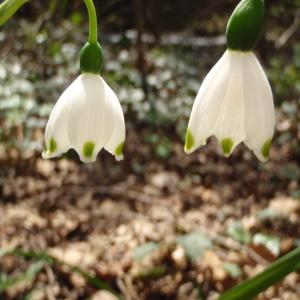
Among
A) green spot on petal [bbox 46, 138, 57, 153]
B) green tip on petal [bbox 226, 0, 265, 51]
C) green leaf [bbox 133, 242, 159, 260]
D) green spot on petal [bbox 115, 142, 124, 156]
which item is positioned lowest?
green leaf [bbox 133, 242, 159, 260]

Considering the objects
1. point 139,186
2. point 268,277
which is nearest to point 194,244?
point 268,277

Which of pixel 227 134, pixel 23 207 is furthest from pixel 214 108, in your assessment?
pixel 23 207

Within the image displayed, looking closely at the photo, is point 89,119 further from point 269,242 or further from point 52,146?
point 269,242

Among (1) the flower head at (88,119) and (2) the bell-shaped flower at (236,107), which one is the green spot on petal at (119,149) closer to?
(1) the flower head at (88,119)

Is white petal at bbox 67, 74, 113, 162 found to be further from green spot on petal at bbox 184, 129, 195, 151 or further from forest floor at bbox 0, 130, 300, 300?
forest floor at bbox 0, 130, 300, 300

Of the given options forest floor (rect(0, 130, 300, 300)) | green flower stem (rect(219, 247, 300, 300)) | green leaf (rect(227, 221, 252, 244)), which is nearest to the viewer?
green flower stem (rect(219, 247, 300, 300))

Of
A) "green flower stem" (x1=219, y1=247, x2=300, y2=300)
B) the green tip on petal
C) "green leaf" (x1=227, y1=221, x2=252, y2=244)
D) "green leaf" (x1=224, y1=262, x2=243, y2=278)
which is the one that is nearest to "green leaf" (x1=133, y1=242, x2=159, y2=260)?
"green leaf" (x1=224, y1=262, x2=243, y2=278)

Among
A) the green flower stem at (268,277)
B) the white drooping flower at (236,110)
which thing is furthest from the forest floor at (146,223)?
the white drooping flower at (236,110)

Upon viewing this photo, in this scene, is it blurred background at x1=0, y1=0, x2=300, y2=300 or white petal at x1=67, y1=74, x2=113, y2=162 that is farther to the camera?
blurred background at x1=0, y1=0, x2=300, y2=300

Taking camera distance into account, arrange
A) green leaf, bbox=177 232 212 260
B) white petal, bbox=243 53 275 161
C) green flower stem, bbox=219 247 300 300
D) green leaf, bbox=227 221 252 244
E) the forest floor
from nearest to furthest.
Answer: white petal, bbox=243 53 275 161 → green flower stem, bbox=219 247 300 300 → green leaf, bbox=177 232 212 260 → the forest floor → green leaf, bbox=227 221 252 244
